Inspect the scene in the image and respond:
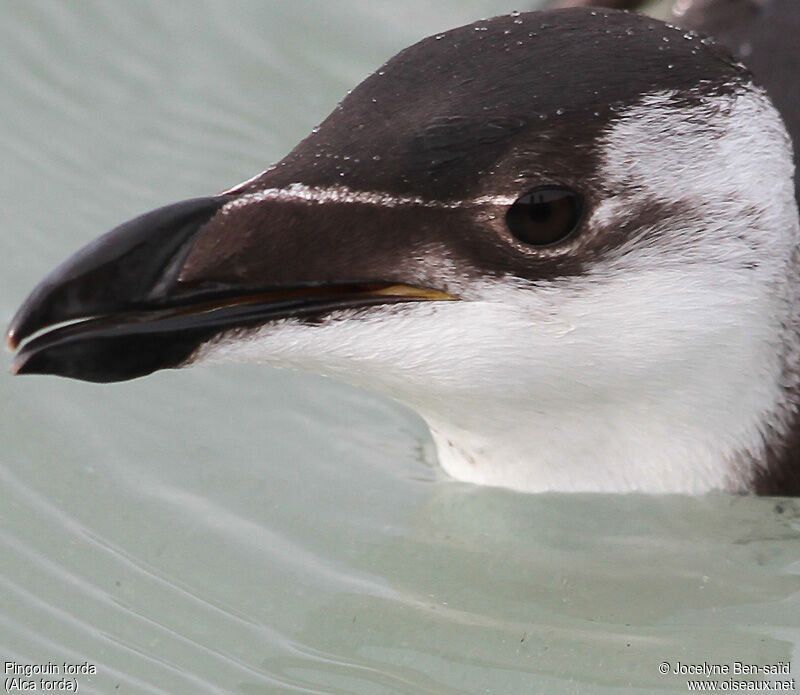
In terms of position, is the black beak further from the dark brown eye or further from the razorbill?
the dark brown eye

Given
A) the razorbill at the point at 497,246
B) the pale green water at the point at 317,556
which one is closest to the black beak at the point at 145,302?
the razorbill at the point at 497,246

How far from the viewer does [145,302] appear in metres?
3.59

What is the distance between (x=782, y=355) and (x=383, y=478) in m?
1.34

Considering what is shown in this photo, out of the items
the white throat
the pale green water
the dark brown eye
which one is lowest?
the pale green water

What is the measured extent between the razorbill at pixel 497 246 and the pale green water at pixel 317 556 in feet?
1.85

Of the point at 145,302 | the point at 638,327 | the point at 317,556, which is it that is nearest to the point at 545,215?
the point at 638,327

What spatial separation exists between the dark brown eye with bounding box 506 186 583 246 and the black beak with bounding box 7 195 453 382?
35cm

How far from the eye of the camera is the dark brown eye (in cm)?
369

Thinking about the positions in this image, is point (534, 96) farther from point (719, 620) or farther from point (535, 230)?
point (719, 620)

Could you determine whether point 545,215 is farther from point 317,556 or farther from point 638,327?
point 317,556

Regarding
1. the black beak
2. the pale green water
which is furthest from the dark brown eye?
the pale green water

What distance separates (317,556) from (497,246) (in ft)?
4.13

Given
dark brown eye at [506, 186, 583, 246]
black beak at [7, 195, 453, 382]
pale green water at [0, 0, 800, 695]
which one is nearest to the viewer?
black beak at [7, 195, 453, 382]

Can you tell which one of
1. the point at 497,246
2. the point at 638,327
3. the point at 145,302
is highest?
the point at 145,302
